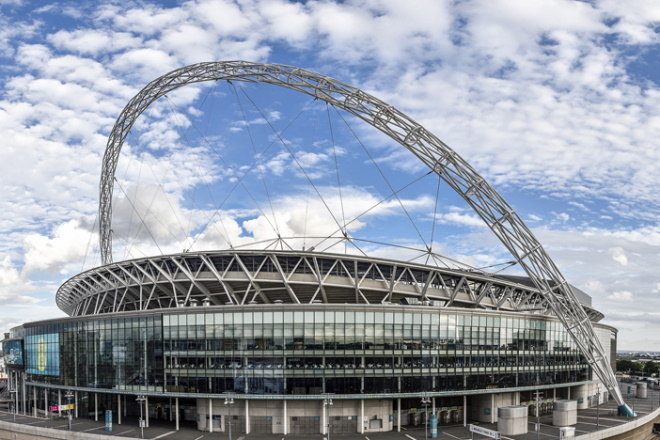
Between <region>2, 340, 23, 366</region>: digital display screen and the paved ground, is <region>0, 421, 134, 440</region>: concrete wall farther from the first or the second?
<region>2, 340, 23, 366</region>: digital display screen

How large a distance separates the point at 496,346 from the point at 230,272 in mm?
33674

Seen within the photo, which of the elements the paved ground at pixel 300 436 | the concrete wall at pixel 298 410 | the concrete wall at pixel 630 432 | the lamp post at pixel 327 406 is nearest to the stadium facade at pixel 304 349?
the concrete wall at pixel 298 410

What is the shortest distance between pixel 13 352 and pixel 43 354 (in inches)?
560

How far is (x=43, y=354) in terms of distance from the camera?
78875mm

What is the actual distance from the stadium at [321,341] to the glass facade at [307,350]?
5.4 inches

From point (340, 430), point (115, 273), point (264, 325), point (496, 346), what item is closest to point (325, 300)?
point (264, 325)

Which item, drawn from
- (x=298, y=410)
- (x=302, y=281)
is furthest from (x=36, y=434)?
(x=302, y=281)

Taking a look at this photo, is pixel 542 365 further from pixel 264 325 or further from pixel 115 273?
pixel 115 273

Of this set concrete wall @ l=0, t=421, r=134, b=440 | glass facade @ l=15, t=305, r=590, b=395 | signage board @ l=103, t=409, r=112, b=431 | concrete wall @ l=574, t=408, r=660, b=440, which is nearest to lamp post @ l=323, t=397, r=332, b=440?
glass facade @ l=15, t=305, r=590, b=395

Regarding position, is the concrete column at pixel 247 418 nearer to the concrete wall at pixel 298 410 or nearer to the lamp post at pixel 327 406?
the concrete wall at pixel 298 410

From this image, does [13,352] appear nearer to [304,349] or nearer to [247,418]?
[247,418]

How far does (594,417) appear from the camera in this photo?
71625mm

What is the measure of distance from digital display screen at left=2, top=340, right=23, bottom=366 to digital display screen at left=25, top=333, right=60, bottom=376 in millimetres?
3027

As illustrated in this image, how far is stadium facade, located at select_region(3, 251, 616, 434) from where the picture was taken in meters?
60.2
